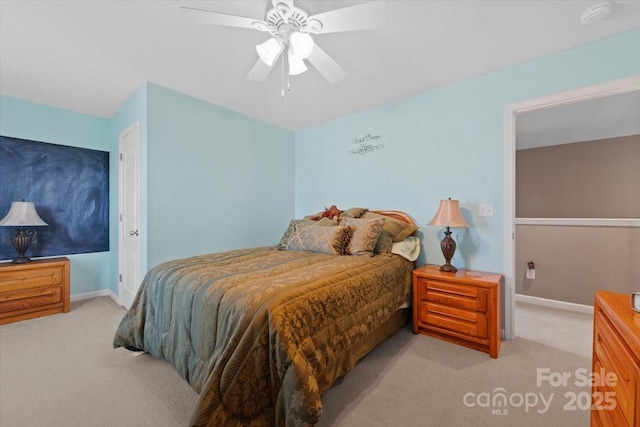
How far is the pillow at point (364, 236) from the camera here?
249 centimetres

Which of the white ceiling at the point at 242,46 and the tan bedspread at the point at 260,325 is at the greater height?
the white ceiling at the point at 242,46

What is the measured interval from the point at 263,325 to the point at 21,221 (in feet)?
11.0

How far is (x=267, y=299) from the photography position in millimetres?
1350

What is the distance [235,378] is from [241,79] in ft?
8.30

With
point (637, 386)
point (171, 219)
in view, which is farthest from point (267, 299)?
point (171, 219)

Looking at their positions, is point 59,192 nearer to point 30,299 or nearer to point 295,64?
point 30,299

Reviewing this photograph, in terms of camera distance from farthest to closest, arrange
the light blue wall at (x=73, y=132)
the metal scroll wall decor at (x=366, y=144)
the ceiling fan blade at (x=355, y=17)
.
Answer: the metal scroll wall decor at (x=366, y=144)
the light blue wall at (x=73, y=132)
the ceiling fan blade at (x=355, y=17)

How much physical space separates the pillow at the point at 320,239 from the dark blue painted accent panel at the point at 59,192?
9.08ft

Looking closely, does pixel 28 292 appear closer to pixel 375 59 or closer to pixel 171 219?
pixel 171 219

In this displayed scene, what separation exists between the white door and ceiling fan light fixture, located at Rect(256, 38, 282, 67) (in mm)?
1911

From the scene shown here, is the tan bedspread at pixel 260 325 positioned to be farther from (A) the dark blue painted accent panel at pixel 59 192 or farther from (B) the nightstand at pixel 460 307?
(A) the dark blue painted accent panel at pixel 59 192

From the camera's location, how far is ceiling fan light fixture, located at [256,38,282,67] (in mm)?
1656

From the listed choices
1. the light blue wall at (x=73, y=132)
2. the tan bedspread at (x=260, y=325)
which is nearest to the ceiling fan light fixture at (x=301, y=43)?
the tan bedspread at (x=260, y=325)

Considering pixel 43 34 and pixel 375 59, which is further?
pixel 375 59
